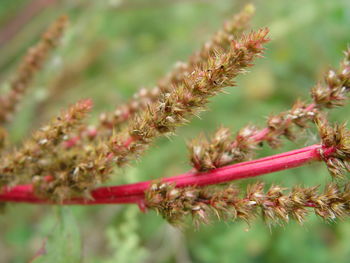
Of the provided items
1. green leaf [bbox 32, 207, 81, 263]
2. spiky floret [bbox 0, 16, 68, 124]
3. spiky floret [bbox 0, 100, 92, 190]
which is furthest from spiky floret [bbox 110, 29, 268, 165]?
spiky floret [bbox 0, 16, 68, 124]

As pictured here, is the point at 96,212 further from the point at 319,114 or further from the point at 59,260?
the point at 319,114

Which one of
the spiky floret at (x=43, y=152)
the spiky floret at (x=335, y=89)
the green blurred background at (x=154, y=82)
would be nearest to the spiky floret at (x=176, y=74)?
the spiky floret at (x=43, y=152)

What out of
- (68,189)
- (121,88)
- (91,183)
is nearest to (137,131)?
(91,183)

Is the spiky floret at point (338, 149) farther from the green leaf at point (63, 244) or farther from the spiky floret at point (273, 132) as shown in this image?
the green leaf at point (63, 244)

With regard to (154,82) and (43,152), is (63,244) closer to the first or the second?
(43,152)

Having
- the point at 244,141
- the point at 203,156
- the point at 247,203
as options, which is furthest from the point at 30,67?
the point at 247,203
